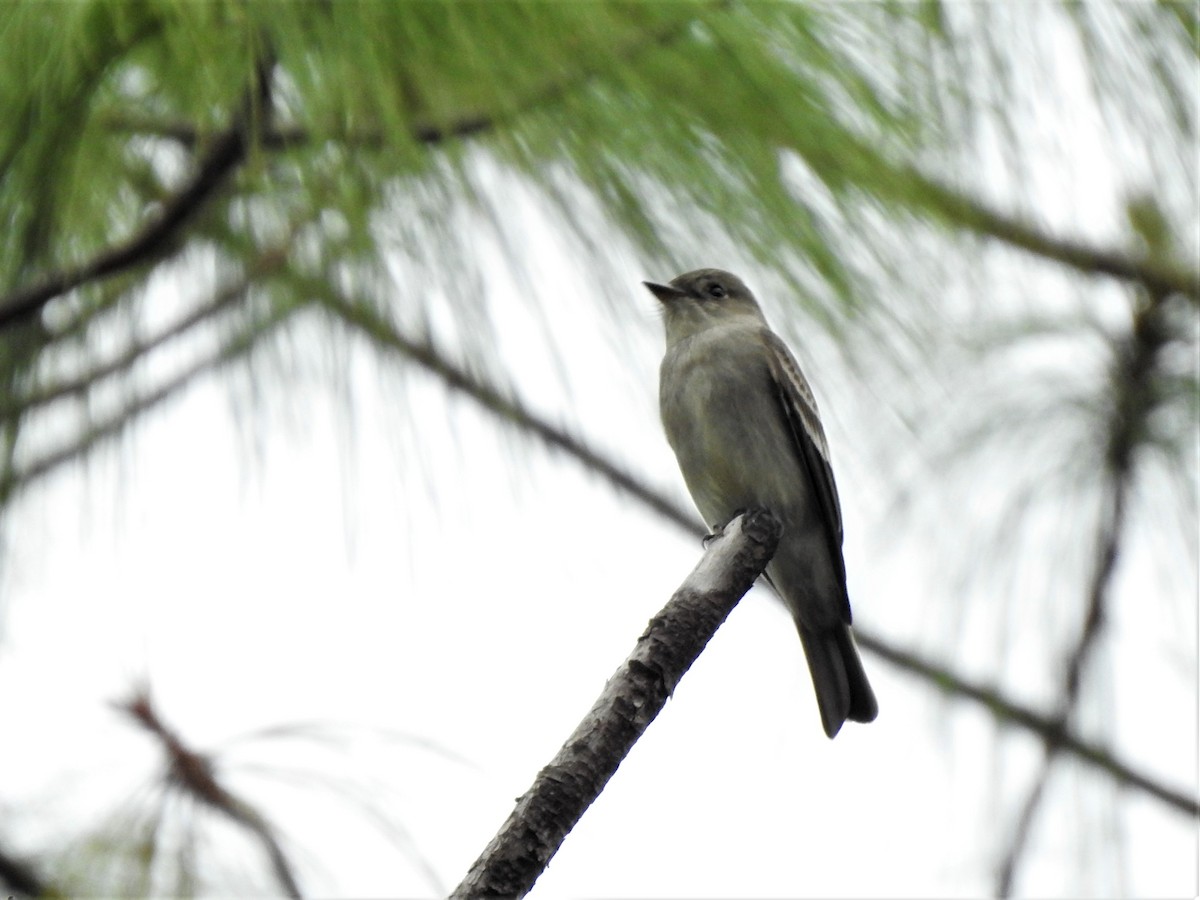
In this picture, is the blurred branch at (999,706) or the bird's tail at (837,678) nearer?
the blurred branch at (999,706)

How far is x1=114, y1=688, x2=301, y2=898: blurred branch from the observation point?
10.4ft

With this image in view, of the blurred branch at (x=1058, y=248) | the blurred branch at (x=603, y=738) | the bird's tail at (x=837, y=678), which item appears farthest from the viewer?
the bird's tail at (x=837, y=678)

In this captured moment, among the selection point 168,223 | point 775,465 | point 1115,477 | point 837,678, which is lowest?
point 837,678

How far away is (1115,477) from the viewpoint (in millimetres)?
3723

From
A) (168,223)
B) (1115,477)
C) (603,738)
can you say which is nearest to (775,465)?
(1115,477)

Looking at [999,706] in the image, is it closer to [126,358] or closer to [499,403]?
[499,403]

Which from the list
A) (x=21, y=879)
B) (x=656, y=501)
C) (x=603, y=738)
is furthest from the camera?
(x=656, y=501)

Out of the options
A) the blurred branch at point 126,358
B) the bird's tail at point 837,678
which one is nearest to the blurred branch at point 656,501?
the blurred branch at point 126,358

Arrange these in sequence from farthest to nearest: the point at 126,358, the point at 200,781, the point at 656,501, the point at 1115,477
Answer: the point at 1115,477 → the point at 200,781 → the point at 656,501 → the point at 126,358

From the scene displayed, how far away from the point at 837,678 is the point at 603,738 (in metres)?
2.35

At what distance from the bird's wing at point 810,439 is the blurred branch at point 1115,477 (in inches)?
22.4

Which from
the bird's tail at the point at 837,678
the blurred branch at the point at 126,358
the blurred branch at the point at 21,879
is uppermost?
→ the blurred branch at the point at 126,358

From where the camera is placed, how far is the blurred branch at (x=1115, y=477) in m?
3.31

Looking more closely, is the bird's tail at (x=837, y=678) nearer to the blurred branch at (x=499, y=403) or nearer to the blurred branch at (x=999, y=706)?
the blurred branch at (x=999, y=706)
